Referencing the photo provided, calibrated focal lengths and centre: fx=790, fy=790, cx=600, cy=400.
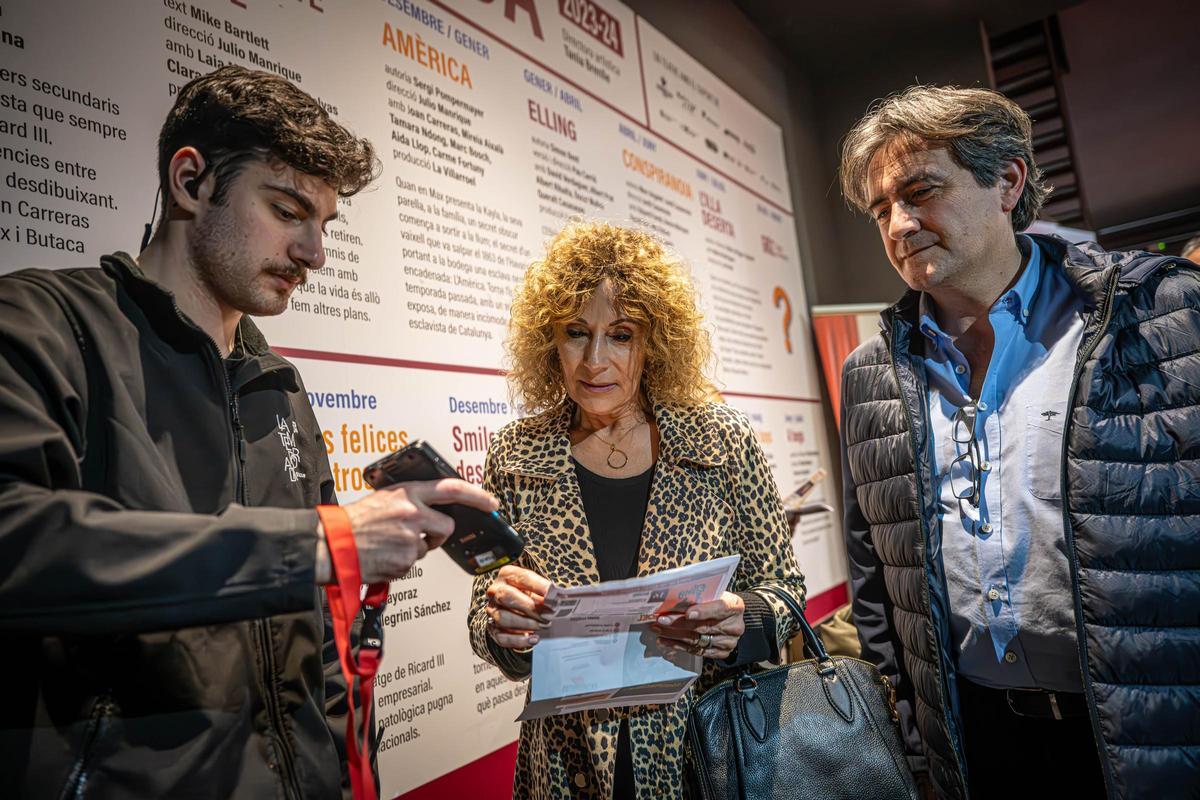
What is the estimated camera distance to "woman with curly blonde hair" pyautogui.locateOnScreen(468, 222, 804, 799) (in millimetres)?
1653

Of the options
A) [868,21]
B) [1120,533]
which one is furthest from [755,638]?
[868,21]

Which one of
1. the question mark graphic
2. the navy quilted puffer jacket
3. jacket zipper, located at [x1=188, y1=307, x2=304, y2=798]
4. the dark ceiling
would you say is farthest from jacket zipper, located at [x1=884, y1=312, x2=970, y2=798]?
the dark ceiling

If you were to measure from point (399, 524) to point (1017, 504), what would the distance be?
4.38 ft

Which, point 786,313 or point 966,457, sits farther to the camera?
point 786,313

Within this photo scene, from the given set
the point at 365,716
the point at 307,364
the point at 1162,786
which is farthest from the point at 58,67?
the point at 1162,786

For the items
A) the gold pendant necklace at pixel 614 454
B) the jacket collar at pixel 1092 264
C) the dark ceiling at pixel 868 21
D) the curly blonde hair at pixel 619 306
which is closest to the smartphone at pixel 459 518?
the gold pendant necklace at pixel 614 454

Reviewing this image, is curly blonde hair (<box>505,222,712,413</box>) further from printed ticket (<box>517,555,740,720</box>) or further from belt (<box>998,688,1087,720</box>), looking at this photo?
belt (<box>998,688,1087,720</box>)

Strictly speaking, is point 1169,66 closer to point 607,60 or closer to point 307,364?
point 607,60

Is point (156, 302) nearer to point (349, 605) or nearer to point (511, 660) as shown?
point (349, 605)

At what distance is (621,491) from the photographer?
1.87 m

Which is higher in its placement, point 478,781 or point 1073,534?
point 1073,534

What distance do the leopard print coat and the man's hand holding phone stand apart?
598mm

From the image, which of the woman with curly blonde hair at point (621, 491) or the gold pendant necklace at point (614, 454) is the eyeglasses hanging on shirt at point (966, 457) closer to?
the woman with curly blonde hair at point (621, 491)

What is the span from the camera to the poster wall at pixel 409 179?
169cm
